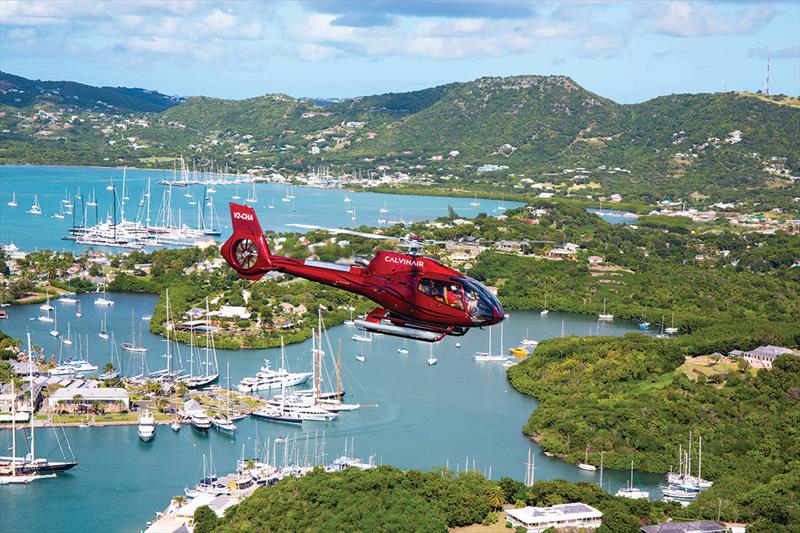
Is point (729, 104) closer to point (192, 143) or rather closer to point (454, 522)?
point (192, 143)

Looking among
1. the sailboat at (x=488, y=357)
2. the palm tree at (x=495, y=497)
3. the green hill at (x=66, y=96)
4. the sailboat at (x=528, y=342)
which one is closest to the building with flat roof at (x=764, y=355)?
the sailboat at (x=488, y=357)

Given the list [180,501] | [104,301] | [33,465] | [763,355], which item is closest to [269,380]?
[33,465]

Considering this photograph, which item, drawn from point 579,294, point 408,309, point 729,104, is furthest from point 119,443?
point 729,104

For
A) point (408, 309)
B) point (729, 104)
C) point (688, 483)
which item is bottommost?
point (688, 483)

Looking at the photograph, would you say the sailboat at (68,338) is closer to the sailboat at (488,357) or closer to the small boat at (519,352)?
the sailboat at (488,357)

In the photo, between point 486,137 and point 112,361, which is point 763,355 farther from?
point 486,137

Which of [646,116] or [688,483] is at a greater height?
[646,116]

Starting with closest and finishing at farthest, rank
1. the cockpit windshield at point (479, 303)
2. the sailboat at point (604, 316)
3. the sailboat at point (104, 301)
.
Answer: the cockpit windshield at point (479, 303), the sailboat at point (104, 301), the sailboat at point (604, 316)
